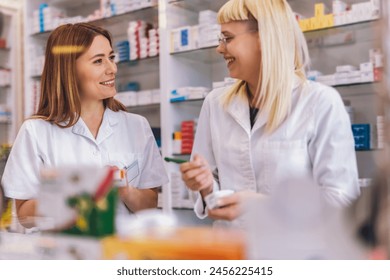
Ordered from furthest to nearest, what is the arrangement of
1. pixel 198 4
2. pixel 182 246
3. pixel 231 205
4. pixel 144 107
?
pixel 144 107, pixel 198 4, pixel 231 205, pixel 182 246

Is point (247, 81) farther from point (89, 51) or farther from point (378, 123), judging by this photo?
point (89, 51)

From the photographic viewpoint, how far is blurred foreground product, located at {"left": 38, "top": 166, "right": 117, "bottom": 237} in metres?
1.07

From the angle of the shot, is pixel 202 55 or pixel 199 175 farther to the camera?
pixel 202 55

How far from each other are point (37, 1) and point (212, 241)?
1.61 metres

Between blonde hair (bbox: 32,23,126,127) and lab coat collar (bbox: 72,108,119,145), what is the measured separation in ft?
0.06

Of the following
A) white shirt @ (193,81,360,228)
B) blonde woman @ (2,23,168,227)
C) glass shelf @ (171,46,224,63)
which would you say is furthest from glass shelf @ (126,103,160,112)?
white shirt @ (193,81,360,228)

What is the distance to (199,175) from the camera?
1252mm

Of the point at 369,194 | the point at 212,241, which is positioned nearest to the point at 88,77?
the point at 212,241

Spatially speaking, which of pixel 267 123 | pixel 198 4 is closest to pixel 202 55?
pixel 198 4

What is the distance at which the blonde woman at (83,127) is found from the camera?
149 cm

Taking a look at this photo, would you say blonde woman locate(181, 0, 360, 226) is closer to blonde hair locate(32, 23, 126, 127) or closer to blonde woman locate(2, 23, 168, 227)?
blonde woman locate(2, 23, 168, 227)

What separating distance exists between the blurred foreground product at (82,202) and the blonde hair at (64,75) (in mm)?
417

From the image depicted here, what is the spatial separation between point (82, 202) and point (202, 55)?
2.52 ft

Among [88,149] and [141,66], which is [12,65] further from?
[88,149]
